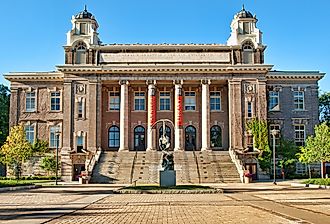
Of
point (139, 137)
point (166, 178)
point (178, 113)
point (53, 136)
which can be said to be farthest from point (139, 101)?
point (166, 178)

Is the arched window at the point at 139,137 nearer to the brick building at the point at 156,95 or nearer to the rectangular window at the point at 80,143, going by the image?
the brick building at the point at 156,95

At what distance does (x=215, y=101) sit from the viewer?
5294cm

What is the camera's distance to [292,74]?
172 ft

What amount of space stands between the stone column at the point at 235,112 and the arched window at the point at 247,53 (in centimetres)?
289

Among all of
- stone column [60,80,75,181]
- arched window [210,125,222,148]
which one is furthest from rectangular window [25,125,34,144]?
arched window [210,125,222,148]

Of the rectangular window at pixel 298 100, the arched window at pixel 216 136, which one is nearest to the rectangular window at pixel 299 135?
the rectangular window at pixel 298 100

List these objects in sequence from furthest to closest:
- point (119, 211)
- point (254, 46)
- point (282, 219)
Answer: point (254, 46) < point (119, 211) < point (282, 219)

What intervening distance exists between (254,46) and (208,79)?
21.1ft

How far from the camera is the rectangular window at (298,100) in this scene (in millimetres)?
52688

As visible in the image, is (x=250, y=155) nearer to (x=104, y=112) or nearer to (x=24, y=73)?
(x=104, y=112)

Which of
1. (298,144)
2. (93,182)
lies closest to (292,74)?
(298,144)

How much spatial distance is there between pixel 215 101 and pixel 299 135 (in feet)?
32.7

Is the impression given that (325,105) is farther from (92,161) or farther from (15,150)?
(15,150)

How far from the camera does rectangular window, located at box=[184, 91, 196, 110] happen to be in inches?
2098
